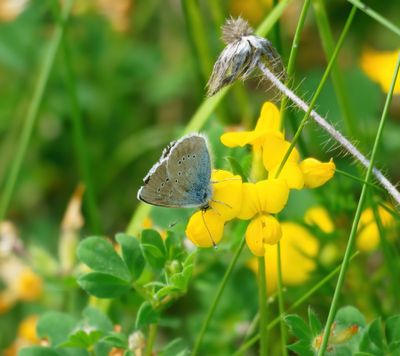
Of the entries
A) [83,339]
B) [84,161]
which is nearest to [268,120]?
[83,339]

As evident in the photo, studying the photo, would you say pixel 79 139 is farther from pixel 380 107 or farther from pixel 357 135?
pixel 380 107

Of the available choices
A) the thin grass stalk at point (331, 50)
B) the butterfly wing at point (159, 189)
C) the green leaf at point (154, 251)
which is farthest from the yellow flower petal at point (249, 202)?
the thin grass stalk at point (331, 50)

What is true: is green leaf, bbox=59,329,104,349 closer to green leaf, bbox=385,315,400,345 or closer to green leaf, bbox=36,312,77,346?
green leaf, bbox=36,312,77,346

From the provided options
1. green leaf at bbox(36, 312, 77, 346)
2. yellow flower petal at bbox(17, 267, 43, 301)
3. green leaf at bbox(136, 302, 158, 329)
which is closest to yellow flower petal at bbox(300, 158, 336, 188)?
green leaf at bbox(136, 302, 158, 329)

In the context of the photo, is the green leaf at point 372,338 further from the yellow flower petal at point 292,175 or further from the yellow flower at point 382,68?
the yellow flower at point 382,68

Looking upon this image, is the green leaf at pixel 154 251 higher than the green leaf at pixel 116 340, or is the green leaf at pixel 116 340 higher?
the green leaf at pixel 154 251

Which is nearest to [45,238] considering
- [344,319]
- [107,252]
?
[107,252]
